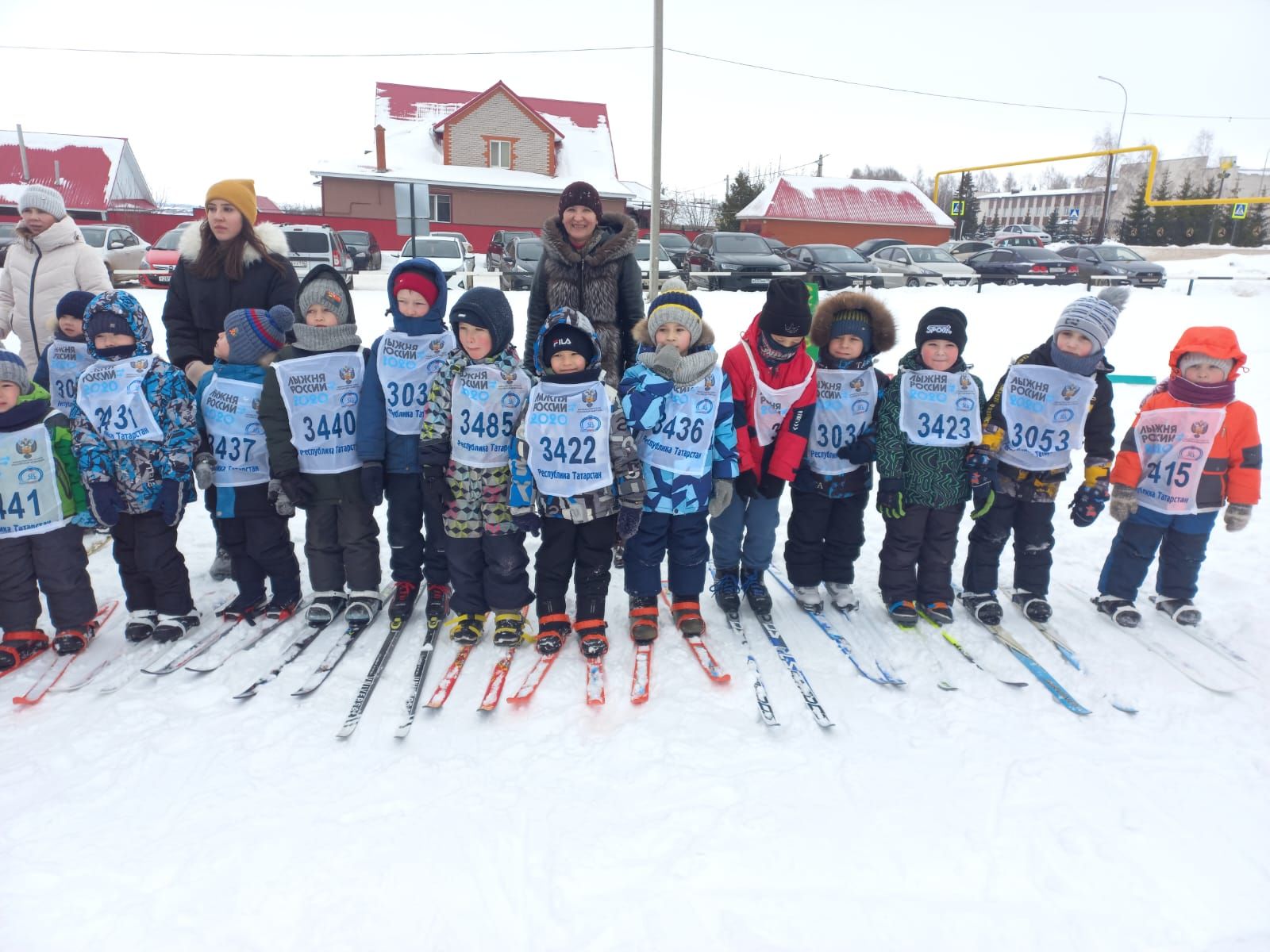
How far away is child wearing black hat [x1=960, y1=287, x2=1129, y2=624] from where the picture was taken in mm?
3572

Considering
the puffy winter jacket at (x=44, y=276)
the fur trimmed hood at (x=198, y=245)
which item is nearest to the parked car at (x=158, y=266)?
the puffy winter jacket at (x=44, y=276)

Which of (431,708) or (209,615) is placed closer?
(431,708)

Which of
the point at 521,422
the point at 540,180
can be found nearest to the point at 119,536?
the point at 521,422

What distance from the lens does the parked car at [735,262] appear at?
54.9ft

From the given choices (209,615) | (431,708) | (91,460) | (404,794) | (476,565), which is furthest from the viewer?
(209,615)

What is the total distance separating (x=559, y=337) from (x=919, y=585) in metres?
2.38

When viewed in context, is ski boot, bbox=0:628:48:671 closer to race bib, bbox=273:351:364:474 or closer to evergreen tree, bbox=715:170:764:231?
race bib, bbox=273:351:364:474

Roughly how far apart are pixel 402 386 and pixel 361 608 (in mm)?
1185

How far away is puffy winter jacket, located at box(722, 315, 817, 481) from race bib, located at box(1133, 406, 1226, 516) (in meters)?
1.81

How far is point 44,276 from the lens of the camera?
4367 millimetres

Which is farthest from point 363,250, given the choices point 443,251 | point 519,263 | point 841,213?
point 841,213

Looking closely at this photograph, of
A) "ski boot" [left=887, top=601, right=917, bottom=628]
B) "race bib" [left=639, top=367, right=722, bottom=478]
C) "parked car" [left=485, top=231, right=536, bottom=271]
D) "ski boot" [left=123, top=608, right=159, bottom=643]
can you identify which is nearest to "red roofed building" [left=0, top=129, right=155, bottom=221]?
"parked car" [left=485, top=231, right=536, bottom=271]

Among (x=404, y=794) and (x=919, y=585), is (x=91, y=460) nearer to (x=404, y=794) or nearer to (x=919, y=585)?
(x=404, y=794)

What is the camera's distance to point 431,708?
3.05m
